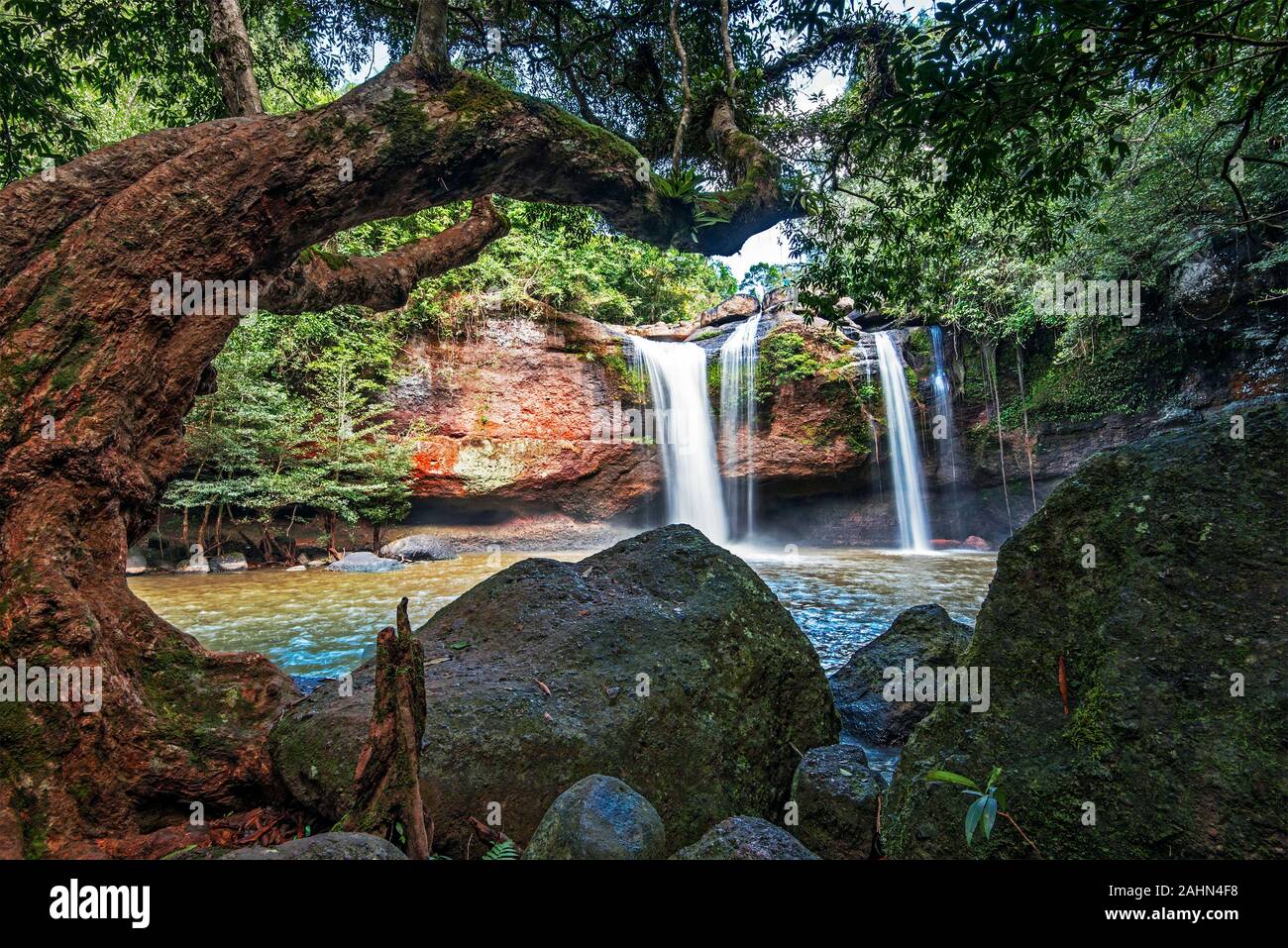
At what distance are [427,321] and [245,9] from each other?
31.7 feet

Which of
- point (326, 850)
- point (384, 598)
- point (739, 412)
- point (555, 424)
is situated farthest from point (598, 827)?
point (739, 412)

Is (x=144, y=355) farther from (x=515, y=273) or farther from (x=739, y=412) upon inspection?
(x=739, y=412)

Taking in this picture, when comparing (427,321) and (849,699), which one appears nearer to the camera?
(849,699)

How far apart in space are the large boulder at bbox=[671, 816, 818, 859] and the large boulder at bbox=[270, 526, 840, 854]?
807 millimetres

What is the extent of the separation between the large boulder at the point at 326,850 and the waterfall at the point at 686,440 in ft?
51.1

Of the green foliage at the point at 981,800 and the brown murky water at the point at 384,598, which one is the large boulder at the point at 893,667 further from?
the green foliage at the point at 981,800

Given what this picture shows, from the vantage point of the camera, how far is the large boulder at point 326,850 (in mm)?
1386

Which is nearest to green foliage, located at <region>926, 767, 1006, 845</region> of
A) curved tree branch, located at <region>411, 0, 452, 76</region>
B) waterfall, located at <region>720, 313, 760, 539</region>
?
curved tree branch, located at <region>411, 0, 452, 76</region>

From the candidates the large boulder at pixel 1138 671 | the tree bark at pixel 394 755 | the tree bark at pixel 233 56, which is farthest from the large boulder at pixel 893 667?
the tree bark at pixel 233 56

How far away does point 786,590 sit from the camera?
9.43 m

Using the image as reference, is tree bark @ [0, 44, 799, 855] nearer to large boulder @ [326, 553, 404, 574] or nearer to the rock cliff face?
large boulder @ [326, 553, 404, 574]
